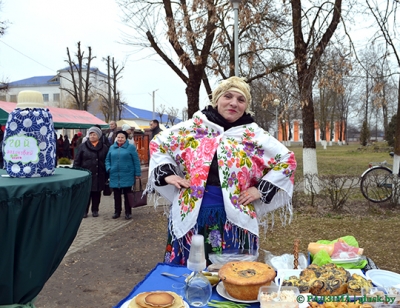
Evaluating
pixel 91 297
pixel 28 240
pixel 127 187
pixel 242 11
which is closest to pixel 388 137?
pixel 242 11

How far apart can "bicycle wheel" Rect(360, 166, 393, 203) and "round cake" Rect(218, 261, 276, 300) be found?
6.61m

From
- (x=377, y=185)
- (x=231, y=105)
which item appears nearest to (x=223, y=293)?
(x=231, y=105)

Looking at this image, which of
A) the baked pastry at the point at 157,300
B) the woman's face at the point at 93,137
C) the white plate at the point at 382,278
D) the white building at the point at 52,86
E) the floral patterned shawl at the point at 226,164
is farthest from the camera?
the white building at the point at 52,86

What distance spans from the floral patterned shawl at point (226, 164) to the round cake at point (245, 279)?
0.46 m

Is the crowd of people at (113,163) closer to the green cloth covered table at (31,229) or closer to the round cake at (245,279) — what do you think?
the round cake at (245,279)

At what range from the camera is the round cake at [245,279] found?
1.70 m

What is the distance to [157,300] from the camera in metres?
1.61

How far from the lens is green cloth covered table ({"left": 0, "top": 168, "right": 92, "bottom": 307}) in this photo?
115 centimetres

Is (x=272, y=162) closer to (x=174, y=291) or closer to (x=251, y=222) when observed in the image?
(x=251, y=222)

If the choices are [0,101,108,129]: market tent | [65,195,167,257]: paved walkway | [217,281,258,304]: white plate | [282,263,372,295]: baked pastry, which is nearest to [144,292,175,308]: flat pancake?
[217,281,258,304]: white plate

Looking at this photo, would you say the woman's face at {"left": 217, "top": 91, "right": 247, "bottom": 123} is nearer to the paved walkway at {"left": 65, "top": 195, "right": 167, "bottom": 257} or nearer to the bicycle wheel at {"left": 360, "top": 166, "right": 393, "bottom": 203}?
the paved walkway at {"left": 65, "top": 195, "right": 167, "bottom": 257}

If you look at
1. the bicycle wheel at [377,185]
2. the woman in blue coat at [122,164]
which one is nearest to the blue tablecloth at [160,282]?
the woman in blue coat at [122,164]

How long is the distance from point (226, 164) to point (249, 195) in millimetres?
236

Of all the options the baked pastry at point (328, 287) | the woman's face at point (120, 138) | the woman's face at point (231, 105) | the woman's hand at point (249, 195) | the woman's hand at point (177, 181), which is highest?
the woman's face at point (231, 105)
